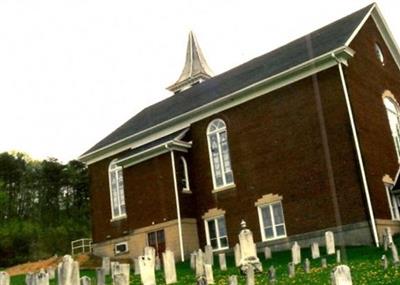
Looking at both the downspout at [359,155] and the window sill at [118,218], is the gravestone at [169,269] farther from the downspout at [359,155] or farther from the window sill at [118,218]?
the window sill at [118,218]

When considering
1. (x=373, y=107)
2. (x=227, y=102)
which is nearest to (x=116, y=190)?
(x=227, y=102)

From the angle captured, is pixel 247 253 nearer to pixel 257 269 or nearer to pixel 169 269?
pixel 257 269

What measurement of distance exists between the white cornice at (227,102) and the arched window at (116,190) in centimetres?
131

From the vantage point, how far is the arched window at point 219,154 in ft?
106


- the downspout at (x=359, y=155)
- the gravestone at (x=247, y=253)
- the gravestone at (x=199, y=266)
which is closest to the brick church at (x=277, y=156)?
the downspout at (x=359, y=155)

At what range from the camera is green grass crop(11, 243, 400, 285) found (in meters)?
15.3

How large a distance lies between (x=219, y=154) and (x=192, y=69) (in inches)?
886

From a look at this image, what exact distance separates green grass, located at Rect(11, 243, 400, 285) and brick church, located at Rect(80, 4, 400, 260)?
2.52 m

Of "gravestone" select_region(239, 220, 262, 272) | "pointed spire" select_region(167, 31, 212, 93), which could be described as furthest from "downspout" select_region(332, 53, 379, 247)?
"pointed spire" select_region(167, 31, 212, 93)

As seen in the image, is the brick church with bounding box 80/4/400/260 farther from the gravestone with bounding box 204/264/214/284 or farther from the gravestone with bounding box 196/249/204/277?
the gravestone with bounding box 204/264/214/284

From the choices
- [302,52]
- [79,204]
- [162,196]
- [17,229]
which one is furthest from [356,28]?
[79,204]

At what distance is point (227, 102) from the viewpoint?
32.4 metres

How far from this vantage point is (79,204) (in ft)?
247

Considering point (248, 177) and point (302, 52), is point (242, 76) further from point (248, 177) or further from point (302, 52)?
point (248, 177)
